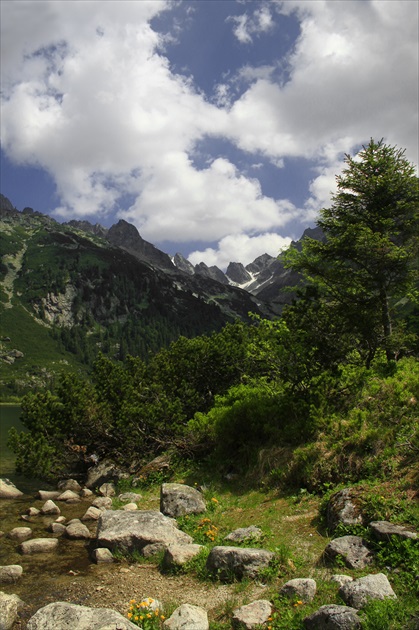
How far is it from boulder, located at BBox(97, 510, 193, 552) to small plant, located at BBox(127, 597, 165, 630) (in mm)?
3153

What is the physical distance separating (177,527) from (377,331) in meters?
13.4

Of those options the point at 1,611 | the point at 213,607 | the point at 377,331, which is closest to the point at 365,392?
the point at 377,331

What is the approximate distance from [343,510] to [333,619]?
4.81m

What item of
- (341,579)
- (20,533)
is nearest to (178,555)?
(341,579)

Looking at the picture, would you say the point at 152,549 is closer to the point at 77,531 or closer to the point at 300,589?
the point at 77,531

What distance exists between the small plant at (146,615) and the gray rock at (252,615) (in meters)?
1.65

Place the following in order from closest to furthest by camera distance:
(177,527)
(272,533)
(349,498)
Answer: (349,498), (272,533), (177,527)

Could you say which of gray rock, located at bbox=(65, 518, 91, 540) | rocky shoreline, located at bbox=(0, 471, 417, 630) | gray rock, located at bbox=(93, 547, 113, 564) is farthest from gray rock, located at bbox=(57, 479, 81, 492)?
gray rock, located at bbox=(93, 547, 113, 564)

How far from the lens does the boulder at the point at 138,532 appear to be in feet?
43.8

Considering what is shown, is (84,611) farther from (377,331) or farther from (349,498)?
(377,331)

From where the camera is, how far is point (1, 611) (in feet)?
31.8

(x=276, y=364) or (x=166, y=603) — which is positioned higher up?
(x=276, y=364)

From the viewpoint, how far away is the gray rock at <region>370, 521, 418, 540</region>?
950 cm

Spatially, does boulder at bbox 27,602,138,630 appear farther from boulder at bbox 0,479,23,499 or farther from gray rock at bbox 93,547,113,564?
boulder at bbox 0,479,23,499
